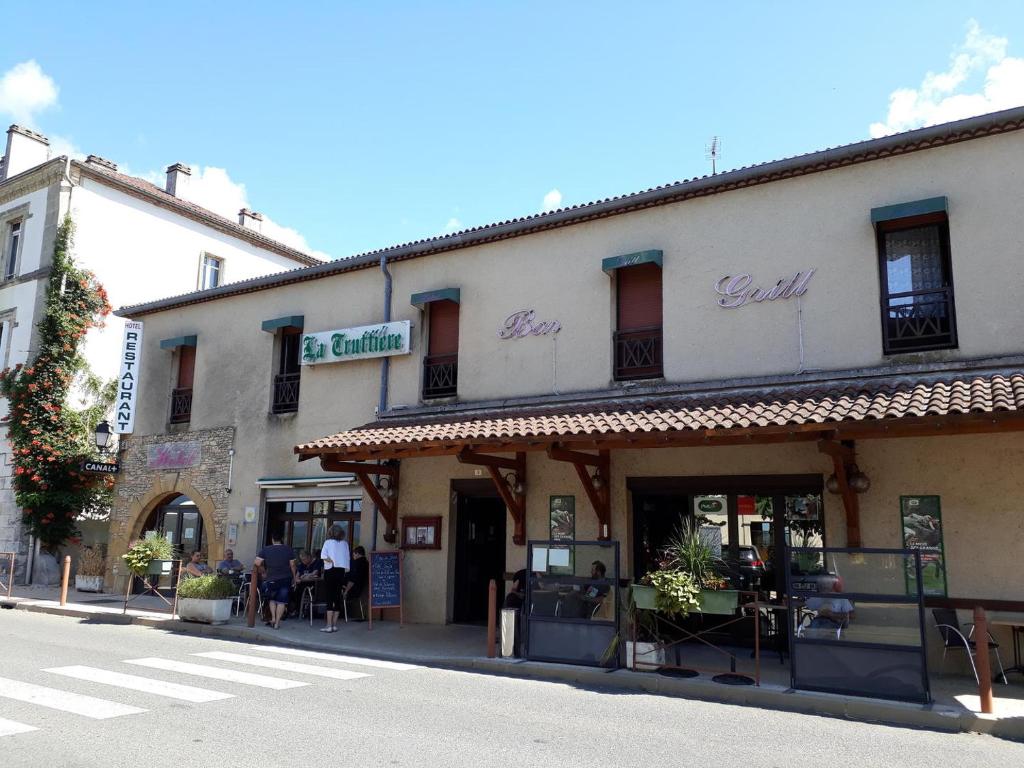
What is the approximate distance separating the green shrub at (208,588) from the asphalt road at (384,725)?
3.64 meters

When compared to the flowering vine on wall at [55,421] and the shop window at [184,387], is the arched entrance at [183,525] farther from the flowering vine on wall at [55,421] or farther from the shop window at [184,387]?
the shop window at [184,387]

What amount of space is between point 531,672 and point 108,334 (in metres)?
17.0

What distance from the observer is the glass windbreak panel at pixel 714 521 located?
454 inches

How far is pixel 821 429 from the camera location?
29.6ft

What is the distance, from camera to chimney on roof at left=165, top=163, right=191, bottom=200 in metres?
25.6

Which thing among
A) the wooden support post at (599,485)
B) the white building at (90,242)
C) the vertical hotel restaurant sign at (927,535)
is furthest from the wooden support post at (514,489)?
the white building at (90,242)

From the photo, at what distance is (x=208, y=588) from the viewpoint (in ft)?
43.3

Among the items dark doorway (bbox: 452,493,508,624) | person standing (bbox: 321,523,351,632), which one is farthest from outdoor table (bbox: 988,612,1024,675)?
person standing (bbox: 321,523,351,632)

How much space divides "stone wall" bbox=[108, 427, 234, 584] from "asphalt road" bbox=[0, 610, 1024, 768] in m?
7.50

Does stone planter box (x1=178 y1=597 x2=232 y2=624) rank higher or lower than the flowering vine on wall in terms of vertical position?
lower

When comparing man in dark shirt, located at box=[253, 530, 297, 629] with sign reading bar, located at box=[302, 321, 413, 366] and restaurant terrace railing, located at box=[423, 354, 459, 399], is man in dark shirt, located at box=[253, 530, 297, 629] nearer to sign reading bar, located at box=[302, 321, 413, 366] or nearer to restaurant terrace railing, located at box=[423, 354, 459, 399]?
restaurant terrace railing, located at box=[423, 354, 459, 399]

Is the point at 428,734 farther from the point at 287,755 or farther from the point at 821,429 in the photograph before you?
the point at 821,429

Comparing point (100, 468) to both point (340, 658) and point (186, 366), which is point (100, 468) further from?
point (340, 658)

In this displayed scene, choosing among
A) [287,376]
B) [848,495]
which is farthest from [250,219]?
[848,495]
